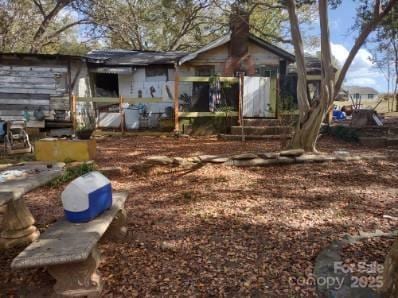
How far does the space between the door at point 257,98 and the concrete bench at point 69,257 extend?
9228 mm

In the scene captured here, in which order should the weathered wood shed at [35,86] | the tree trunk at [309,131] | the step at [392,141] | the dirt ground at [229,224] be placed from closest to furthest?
the dirt ground at [229,224]
the tree trunk at [309,131]
the step at [392,141]
the weathered wood shed at [35,86]

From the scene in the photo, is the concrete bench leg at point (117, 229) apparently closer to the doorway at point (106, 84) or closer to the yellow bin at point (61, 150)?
the yellow bin at point (61, 150)

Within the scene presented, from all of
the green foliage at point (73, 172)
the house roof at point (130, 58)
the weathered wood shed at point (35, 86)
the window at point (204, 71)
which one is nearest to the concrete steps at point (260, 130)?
the window at point (204, 71)

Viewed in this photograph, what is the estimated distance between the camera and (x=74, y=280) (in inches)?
97.6

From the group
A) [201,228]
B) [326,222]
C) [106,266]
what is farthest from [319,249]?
[106,266]

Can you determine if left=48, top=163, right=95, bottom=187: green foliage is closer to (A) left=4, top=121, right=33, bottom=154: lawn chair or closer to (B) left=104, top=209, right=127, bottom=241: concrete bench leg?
(B) left=104, top=209, right=127, bottom=241: concrete bench leg

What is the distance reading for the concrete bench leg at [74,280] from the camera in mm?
2441

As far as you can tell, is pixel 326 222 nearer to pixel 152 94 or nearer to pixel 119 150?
pixel 119 150

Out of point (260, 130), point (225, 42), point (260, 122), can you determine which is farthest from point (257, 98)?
point (225, 42)

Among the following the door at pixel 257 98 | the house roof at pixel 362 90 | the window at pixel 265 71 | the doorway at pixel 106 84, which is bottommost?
the door at pixel 257 98

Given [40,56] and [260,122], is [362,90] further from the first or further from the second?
[40,56]

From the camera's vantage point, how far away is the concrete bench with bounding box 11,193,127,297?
7.40 feet

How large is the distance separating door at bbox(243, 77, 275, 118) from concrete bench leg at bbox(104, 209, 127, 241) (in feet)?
27.9

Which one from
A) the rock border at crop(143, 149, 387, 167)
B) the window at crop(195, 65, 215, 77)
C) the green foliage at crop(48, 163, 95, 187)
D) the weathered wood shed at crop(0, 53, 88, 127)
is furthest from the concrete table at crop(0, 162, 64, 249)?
the window at crop(195, 65, 215, 77)
